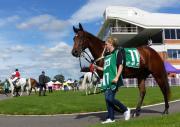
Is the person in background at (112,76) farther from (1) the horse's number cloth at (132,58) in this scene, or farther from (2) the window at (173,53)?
(2) the window at (173,53)

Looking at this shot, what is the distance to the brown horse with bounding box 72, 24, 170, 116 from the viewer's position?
1258cm

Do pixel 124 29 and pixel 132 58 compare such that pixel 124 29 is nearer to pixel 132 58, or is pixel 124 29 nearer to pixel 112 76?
pixel 132 58

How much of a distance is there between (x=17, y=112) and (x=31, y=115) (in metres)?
1.28

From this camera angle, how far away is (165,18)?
7956cm

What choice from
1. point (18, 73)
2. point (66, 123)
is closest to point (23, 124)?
point (66, 123)

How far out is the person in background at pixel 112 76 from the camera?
1115 centimetres

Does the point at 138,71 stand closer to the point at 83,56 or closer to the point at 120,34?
the point at 83,56

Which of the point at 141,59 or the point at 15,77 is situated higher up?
the point at 15,77

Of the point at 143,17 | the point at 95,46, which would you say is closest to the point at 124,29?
the point at 143,17

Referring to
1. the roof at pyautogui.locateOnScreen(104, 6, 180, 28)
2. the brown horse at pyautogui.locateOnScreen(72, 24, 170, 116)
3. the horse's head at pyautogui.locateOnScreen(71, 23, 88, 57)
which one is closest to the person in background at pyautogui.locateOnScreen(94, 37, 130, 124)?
the brown horse at pyautogui.locateOnScreen(72, 24, 170, 116)

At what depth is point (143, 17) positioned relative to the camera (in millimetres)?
78688

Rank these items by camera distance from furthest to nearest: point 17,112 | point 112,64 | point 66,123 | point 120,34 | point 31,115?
point 120,34 < point 17,112 < point 31,115 < point 66,123 < point 112,64

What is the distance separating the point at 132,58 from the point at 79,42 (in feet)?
5.21

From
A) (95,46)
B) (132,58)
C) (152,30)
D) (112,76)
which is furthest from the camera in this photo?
(152,30)
